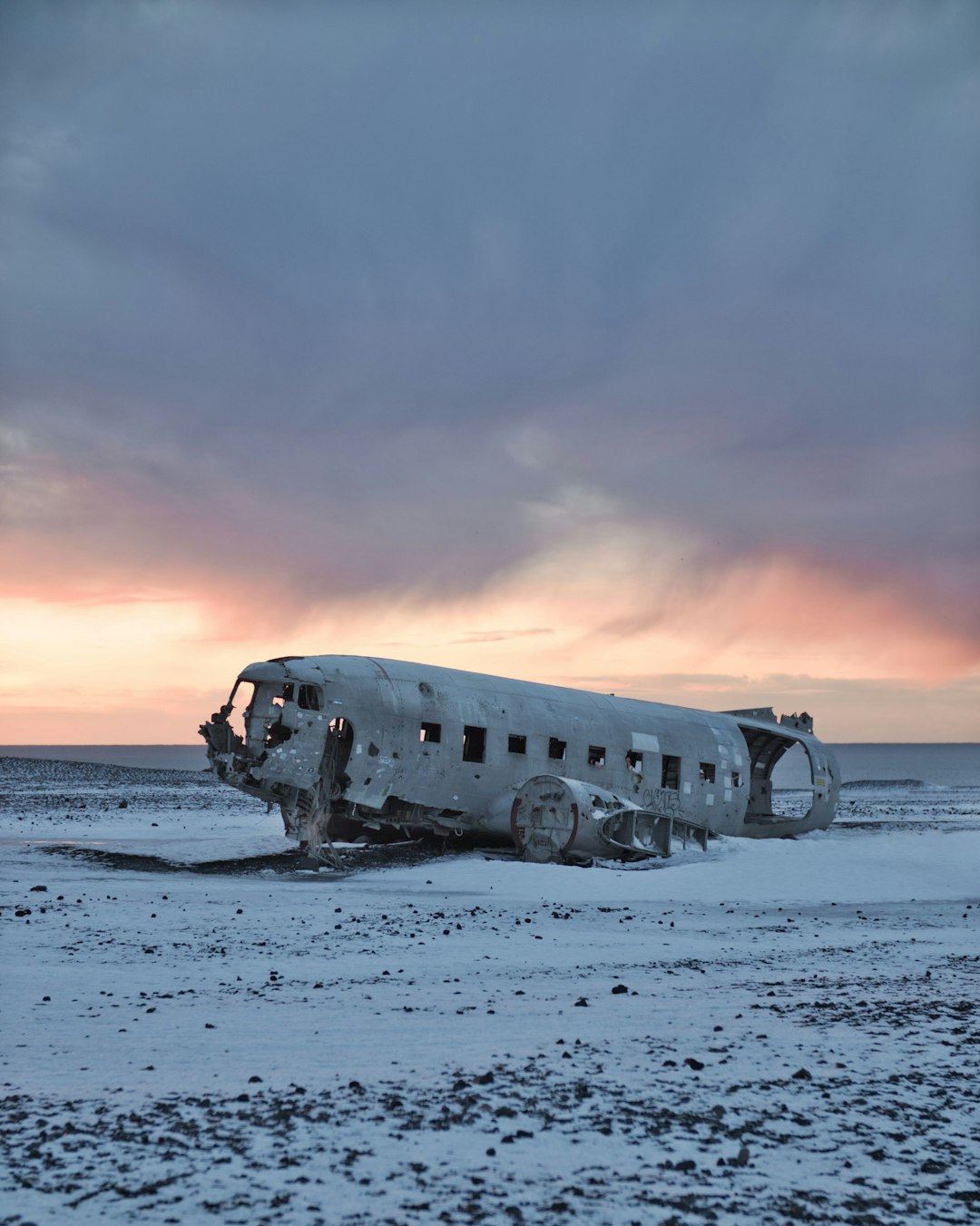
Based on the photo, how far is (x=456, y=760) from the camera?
25.7 metres

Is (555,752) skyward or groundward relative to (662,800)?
skyward

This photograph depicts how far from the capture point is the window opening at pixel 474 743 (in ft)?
86.1

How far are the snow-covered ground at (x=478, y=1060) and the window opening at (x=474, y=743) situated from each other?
7.44 metres

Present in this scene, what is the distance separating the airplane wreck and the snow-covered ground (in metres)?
4.94

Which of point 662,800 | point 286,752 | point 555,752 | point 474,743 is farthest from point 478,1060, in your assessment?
point 662,800

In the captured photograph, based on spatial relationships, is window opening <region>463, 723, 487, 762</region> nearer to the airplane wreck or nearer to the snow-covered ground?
the airplane wreck

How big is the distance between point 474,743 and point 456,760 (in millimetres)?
1036

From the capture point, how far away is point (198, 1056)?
822 cm

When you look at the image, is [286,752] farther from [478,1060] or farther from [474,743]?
[478,1060]

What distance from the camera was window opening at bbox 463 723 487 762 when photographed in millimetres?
26234

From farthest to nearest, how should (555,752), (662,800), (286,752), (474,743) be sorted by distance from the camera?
(662,800)
(555,752)
(474,743)
(286,752)

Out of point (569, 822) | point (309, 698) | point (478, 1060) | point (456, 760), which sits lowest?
point (478, 1060)

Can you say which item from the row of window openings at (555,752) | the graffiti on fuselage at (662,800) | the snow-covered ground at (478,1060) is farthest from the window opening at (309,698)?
the graffiti on fuselage at (662,800)

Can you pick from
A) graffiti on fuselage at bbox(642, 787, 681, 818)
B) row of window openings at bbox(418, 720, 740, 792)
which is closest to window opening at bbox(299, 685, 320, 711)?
row of window openings at bbox(418, 720, 740, 792)
